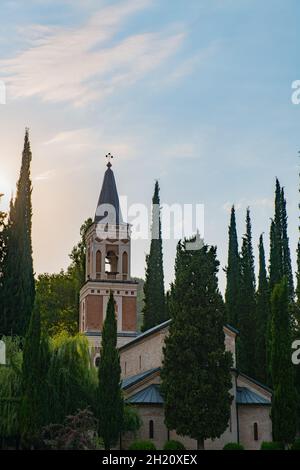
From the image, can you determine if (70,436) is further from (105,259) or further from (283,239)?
(283,239)

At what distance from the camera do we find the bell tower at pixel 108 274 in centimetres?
4453

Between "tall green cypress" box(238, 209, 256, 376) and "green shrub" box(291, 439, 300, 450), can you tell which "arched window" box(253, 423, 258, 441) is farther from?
"tall green cypress" box(238, 209, 256, 376)

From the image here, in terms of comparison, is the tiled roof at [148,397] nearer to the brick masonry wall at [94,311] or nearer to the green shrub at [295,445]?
the green shrub at [295,445]

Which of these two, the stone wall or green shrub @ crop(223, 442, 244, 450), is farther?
the stone wall

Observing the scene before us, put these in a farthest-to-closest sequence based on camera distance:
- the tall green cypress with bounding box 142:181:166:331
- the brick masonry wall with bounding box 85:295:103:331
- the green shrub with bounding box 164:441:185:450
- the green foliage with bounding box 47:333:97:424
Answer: the tall green cypress with bounding box 142:181:166:331, the brick masonry wall with bounding box 85:295:103:331, the green shrub with bounding box 164:441:185:450, the green foliage with bounding box 47:333:97:424

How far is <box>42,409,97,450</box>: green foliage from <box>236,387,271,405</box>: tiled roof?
1059 centimetres

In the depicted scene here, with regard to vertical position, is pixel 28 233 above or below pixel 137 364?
above

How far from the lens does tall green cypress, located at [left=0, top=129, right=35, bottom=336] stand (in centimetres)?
3656

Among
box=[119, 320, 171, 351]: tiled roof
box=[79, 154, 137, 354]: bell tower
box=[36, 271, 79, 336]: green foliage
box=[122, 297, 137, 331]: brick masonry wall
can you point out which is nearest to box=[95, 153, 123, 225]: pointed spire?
box=[79, 154, 137, 354]: bell tower

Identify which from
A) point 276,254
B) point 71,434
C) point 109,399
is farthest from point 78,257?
point 71,434

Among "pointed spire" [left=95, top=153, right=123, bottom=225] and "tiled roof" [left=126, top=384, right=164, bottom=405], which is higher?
"pointed spire" [left=95, top=153, right=123, bottom=225]

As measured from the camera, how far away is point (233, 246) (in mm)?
54500
